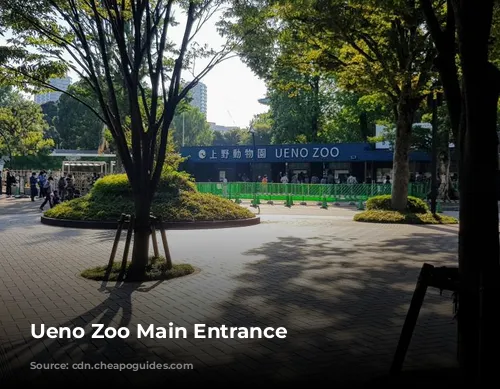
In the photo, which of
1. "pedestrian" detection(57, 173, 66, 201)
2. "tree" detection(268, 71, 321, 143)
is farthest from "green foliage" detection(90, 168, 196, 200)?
"tree" detection(268, 71, 321, 143)

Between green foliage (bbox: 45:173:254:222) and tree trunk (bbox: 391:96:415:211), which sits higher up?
tree trunk (bbox: 391:96:415:211)

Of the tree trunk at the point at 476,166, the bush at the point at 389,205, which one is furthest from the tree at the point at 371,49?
the tree trunk at the point at 476,166

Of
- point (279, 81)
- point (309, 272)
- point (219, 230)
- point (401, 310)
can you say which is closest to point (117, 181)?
point (219, 230)

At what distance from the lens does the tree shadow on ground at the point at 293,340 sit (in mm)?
4043

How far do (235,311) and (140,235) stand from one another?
8.54ft

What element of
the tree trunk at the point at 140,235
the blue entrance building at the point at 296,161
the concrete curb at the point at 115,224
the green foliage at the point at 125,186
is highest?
the blue entrance building at the point at 296,161

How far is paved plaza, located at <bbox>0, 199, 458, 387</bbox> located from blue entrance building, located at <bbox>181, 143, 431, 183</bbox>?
27787 millimetres

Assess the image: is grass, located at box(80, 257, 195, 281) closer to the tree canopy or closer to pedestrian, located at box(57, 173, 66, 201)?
pedestrian, located at box(57, 173, 66, 201)

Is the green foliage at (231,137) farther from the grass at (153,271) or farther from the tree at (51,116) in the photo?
the grass at (153,271)

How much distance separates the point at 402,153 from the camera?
60.8 ft

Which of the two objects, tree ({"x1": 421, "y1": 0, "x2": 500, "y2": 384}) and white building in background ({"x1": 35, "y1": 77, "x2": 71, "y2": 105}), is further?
white building in background ({"x1": 35, "y1": 77, "x2": 71, "y2": 105})

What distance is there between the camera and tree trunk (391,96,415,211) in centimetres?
1823

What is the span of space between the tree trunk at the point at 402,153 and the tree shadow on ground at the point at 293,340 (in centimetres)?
1068

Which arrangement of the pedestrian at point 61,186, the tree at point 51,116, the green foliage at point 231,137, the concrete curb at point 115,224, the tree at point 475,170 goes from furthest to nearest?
1. the green foliage at point 231,137
2. the tree at point 51,116
3. the pedestrian at point 61,186
4. the concrete curb at point 115,224
5. the tree at point 475,170
